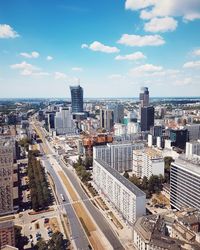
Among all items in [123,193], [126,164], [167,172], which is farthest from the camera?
[126,164]

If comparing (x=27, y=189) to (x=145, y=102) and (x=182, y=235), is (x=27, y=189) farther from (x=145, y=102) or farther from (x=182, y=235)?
(x=145, y=102)

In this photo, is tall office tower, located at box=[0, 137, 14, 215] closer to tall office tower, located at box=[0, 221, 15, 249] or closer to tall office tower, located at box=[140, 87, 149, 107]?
tall office tower, located at box=[0, 221, 15, 249]

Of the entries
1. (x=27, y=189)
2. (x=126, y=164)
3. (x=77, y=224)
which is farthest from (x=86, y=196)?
(x=126, y=164)

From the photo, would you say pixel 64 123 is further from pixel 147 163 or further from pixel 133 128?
pixel 147 163

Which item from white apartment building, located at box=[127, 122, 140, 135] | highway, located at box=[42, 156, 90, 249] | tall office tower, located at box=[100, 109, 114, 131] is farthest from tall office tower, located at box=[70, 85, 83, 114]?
highway, located at box=[42, 156, 90, 249]

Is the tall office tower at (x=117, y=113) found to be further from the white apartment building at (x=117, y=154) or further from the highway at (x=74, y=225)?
the highway at (x=74, y=225)

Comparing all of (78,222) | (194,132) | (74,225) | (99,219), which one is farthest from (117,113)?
(74,225)
